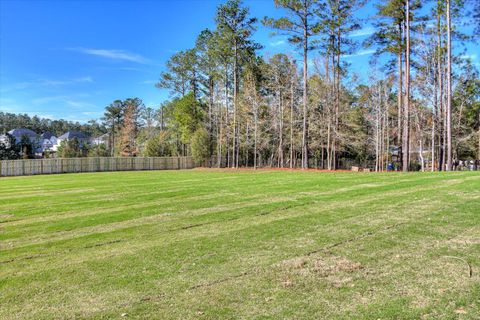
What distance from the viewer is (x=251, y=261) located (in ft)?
14.8

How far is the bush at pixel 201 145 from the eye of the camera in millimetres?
39781

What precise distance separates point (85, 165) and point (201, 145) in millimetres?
13282

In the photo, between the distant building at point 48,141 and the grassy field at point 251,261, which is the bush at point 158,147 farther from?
the distant building at point 48,141

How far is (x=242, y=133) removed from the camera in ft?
121

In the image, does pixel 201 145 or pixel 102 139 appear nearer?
pixel 201 145

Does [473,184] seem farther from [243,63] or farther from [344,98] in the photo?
[243,63]

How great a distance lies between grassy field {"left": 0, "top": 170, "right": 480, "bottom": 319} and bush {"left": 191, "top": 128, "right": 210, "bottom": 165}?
31.4 meters

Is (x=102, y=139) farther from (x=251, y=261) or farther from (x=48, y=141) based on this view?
(x=251, y=261)

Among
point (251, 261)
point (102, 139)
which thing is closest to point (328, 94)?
point (251, 261)

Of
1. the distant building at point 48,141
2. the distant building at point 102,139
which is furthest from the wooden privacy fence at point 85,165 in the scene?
the distant building at point 48,141

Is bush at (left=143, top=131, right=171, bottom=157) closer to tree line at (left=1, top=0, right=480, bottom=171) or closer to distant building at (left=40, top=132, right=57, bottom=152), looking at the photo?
tree line at (left=1, top=0, right=480, bottom=171)

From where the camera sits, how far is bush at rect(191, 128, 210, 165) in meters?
39.8

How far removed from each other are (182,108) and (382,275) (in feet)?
129

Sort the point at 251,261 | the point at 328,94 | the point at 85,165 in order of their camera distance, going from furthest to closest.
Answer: the point at 85,165, the point at 328,94, the point at 251,261
